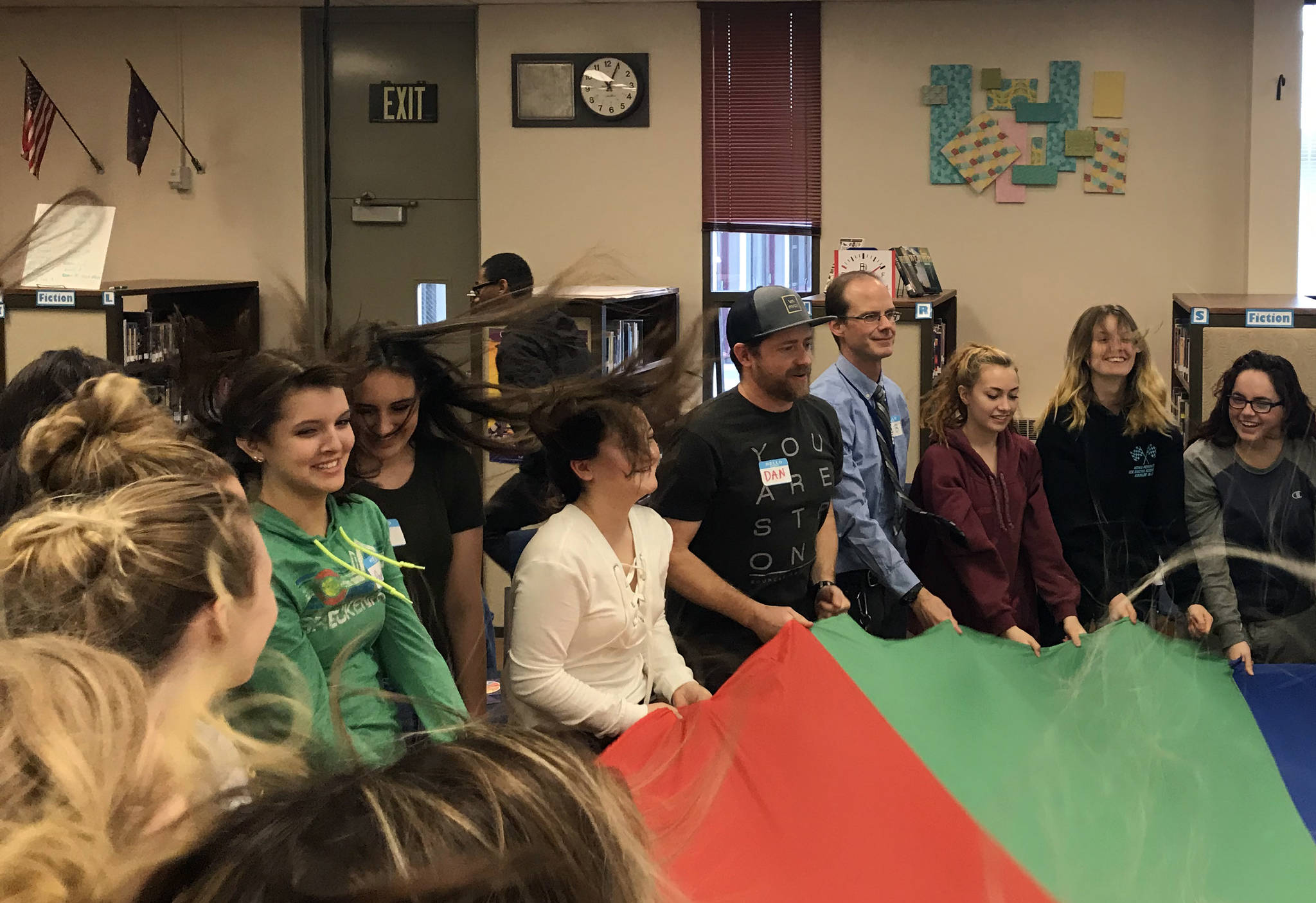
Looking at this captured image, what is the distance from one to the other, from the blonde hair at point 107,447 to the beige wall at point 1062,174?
5.42m

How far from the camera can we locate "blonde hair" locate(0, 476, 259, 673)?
1111 mm

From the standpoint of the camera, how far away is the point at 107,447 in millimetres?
1860

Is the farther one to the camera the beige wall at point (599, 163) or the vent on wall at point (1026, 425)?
the beige wall at point (599, 163)

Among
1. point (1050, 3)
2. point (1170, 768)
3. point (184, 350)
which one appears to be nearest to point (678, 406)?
point (184, 350)

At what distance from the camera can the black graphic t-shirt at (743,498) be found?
2.94 metres

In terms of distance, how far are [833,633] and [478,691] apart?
2.68 feet

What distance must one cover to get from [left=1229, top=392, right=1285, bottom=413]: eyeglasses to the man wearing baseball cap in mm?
1118

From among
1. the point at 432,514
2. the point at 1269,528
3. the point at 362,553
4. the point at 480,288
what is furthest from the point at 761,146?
the point at 362,553

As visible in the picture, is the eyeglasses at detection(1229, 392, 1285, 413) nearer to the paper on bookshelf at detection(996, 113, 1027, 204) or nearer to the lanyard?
the lanyard

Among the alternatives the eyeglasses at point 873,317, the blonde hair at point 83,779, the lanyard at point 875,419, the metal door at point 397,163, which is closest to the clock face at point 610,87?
the metal door at point 397,163

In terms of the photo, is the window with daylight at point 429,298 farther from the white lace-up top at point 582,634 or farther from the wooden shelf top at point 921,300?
the white lace-up top at point 582,634

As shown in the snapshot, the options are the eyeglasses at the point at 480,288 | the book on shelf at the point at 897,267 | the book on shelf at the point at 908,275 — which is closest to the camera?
the eyeglasses at the point at 480,288

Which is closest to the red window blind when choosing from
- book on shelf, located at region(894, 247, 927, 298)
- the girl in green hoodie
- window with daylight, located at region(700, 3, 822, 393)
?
window with daylight, located at region(700, 3, 822, 393)

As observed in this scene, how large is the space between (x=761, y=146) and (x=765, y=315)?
4.12 meters
